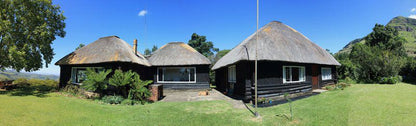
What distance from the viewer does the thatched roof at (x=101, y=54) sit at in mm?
10816

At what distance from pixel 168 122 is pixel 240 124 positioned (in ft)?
7.75

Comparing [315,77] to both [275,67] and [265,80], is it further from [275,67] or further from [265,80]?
[265,80]

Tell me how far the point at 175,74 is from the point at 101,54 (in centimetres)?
574

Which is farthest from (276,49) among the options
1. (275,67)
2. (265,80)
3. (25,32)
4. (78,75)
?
(25,32)

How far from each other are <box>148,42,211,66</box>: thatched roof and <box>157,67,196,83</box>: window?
2.13 feet

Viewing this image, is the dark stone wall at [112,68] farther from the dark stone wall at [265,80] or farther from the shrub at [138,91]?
the dark stone wall at [265,80]

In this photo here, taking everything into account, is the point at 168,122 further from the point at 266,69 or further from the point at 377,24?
the point at 377,24

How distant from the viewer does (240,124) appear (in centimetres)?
521

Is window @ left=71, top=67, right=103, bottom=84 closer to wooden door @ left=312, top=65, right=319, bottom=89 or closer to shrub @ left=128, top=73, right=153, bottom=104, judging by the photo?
shrub @ left=128, top=73, right=153, bottom=104

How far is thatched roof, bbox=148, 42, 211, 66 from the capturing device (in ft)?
46.0

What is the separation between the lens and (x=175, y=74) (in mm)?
14617

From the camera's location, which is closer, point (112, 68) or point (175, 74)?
point (112, 68)

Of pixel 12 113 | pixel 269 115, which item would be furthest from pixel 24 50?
pixel 269 115

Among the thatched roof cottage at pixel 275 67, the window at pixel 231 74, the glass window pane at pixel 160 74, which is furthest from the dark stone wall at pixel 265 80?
the glass window pane at pixel 160 74
